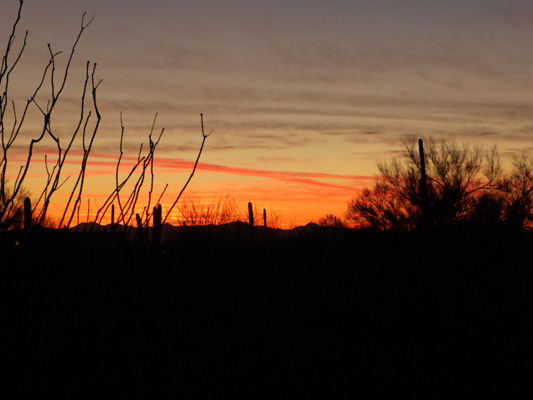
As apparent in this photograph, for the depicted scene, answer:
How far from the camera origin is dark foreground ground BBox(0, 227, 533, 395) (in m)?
2.56

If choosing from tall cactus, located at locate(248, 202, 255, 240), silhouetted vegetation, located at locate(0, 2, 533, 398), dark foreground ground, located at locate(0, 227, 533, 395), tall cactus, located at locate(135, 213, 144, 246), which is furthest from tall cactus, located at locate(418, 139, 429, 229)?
tall cactus, located at locate(135, 213, 144, 246)

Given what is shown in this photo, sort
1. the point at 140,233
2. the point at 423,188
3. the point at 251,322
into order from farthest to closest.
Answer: the point at 423,188, the point at 251,322, the point at 140,233

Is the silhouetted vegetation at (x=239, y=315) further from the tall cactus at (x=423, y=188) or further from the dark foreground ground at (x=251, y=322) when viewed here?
the tall cactus at (x=423, y=188)

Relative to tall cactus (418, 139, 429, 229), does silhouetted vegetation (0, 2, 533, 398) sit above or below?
below

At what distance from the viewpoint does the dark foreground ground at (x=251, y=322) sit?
256cm

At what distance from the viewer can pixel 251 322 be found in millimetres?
6418

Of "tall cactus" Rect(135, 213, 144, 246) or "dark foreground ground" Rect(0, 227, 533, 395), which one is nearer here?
"dark foreground ground" Rect(0, 227, 533, 395)

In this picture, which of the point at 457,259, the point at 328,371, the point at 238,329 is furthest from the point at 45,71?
the point at 457,259

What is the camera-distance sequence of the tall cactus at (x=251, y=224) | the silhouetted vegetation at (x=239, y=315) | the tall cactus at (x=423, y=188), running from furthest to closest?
the tall cactus at (x=423, y=188), the tall cactus at (x=251, y=224), the silhouetted vegetation at (x=239, y=315)

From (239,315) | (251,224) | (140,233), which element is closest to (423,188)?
(251,224)

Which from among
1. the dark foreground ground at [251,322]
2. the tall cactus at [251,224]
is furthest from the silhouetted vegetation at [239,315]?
the tall cactus at [251,224]

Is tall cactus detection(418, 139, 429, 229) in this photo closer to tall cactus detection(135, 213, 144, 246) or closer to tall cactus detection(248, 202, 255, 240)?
tall cactus detection(248, 202, 255, 240)

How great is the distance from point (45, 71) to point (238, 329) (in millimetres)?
4103

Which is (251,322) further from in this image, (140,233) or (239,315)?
(140,233)
